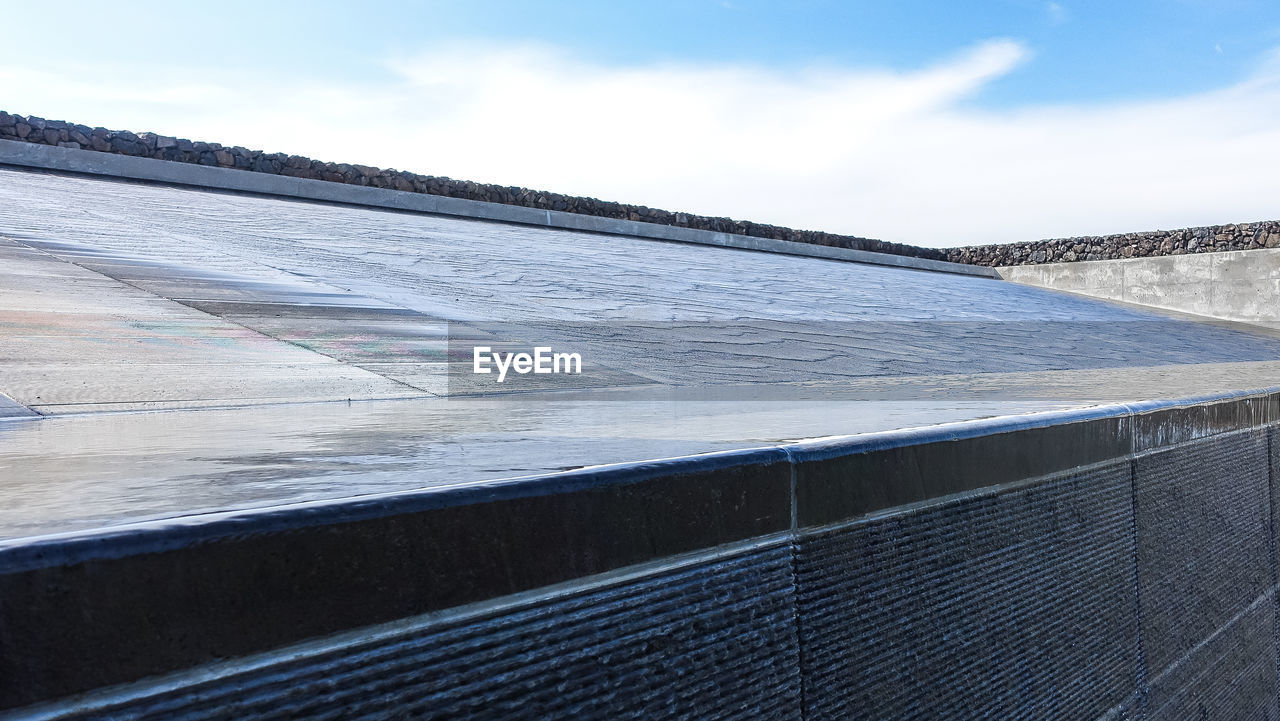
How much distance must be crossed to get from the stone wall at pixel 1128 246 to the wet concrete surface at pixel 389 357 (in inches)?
179

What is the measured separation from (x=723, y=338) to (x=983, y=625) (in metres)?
2.98

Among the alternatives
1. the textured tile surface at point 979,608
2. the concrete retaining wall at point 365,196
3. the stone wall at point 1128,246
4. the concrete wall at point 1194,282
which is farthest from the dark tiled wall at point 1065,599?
the stone wall at point 1128,246

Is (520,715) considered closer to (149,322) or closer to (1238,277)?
(149,322)

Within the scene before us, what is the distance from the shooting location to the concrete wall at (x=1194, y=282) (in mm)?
11492

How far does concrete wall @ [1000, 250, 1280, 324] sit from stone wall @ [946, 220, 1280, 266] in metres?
0.14

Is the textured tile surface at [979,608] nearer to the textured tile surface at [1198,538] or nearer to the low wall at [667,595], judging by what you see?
the low wall at [667,595]

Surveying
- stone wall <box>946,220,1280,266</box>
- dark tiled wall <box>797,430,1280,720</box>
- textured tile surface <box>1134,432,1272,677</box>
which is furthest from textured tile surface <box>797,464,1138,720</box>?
stone wall <box>946,220,1280,266</box>

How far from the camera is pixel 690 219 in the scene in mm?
11914

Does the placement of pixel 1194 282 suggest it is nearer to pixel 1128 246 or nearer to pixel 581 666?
pixel 1128 246

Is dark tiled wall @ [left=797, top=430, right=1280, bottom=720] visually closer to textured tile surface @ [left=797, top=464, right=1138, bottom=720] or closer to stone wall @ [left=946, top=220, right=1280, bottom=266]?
textured tile surface @ [left=797, top=464, right=1138, bottom=720]

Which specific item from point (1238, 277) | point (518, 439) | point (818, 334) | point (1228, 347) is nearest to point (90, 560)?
point (518, 439)

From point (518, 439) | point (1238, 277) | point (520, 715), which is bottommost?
point (520, 715)

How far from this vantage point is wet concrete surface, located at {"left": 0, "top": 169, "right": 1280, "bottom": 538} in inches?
46.0

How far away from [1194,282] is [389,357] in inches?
486
